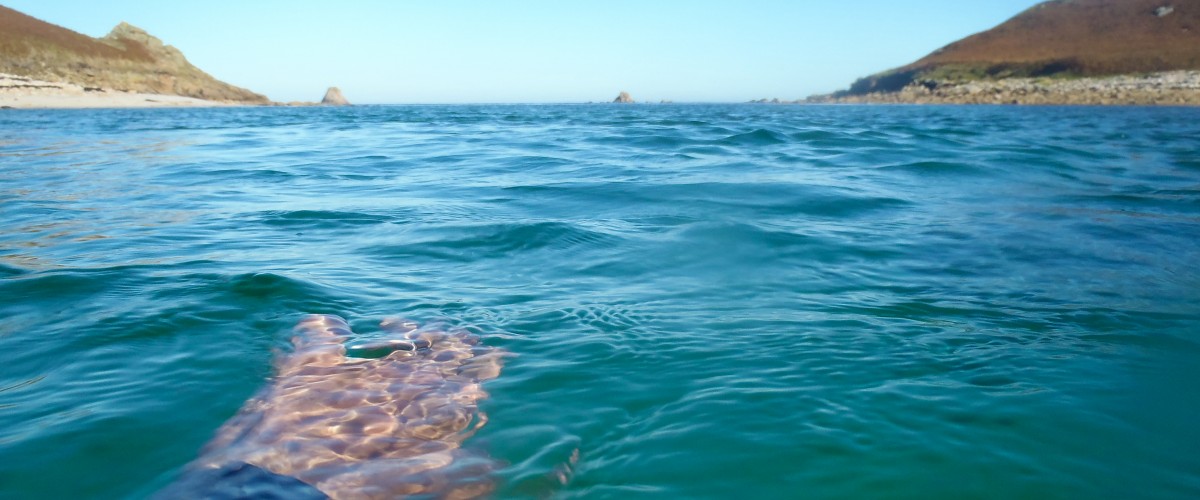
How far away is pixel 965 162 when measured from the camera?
11945 mm

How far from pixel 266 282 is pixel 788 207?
5.32m

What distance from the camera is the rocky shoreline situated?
41.4 meters

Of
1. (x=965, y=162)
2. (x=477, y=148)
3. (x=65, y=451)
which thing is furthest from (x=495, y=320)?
(x=477, y=148)

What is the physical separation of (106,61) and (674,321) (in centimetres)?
7099

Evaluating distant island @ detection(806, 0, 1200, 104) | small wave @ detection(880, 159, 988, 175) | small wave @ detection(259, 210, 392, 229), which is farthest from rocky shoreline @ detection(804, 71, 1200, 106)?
small wave @ detection(259, 210, 392, 229)

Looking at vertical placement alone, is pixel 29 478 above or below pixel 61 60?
below

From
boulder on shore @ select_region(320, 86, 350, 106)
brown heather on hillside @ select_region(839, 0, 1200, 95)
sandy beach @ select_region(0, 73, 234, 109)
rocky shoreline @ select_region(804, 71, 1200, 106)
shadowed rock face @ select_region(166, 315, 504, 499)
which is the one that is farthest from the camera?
boulder on shore @ select_region(320, 86, 350, 106)

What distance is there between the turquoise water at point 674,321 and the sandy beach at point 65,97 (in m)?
42.5

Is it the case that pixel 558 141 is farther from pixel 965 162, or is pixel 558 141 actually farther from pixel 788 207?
pixel 788 207

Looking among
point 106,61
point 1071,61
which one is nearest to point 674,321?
point 1071,61

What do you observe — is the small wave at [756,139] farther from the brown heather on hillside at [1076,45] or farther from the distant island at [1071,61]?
the brown heather on hillside at [1076,45]

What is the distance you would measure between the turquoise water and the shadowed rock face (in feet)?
0.41

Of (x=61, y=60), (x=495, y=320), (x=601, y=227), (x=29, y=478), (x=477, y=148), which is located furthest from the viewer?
(x=61, y=60)

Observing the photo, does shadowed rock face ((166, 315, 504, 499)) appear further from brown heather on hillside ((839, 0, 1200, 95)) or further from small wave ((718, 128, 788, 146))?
brown heather on hillside ((839, 0, 1200, 95))
